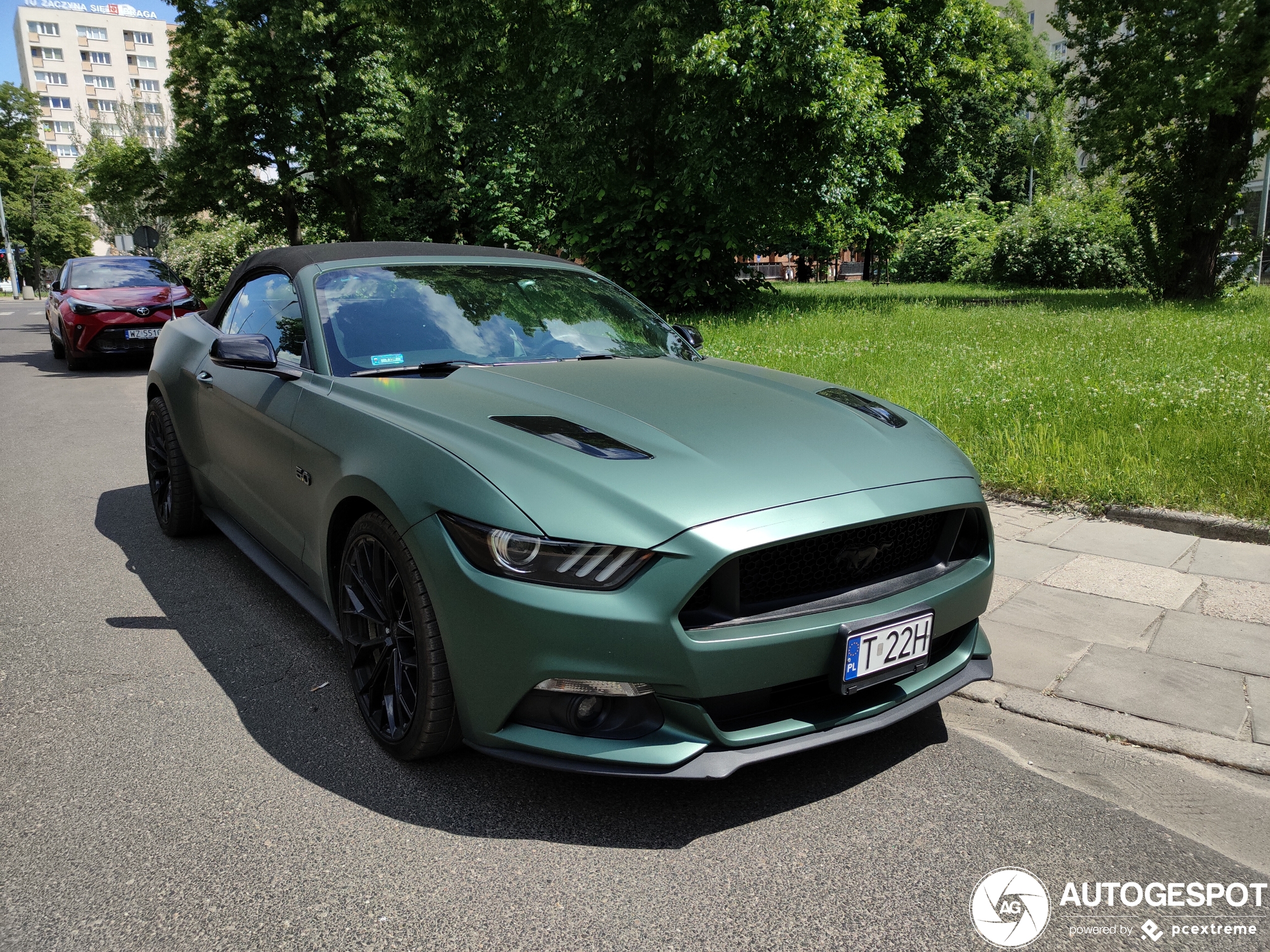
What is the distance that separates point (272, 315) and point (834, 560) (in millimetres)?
2741

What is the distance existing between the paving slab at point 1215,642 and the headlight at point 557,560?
2414mm

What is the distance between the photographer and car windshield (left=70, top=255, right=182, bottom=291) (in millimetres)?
13953

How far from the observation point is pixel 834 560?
257 centimetres

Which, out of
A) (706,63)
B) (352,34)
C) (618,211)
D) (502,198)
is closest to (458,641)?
(706,63)

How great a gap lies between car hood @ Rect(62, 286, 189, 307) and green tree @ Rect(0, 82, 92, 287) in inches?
2335

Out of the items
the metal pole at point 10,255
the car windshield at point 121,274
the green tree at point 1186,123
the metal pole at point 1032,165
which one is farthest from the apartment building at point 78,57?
the green tree at point 1186,123

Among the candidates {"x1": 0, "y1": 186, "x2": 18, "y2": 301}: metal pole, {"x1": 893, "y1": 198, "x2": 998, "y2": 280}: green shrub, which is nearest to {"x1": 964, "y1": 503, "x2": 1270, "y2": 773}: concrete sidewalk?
{"x1": 893, "y1": 198, "x2": 998, "y2": 280}: green shrub

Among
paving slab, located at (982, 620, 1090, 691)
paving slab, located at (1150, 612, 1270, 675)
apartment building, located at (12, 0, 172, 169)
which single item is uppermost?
apartment building, located at (12, 0, 172, 169)

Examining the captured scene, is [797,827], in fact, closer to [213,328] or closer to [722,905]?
[722,905]

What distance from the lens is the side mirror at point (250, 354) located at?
3449 mm

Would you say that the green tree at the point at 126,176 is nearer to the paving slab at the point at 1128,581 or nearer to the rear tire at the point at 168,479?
the rear tire at the point at 168,479

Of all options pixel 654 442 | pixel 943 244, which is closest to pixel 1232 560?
pixel 654 442

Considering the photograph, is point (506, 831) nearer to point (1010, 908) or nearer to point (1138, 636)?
point (1010, 908)

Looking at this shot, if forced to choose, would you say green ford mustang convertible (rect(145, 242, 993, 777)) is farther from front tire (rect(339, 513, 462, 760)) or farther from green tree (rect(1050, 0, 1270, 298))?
green tree (rect(1050, 0, 1270, 298))
